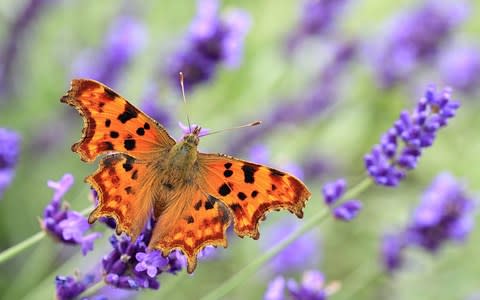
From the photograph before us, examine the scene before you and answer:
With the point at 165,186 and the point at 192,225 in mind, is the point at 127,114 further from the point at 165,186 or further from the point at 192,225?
the point at 192,225

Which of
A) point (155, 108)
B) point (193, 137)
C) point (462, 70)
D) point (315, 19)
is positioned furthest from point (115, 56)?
point (462, 70)

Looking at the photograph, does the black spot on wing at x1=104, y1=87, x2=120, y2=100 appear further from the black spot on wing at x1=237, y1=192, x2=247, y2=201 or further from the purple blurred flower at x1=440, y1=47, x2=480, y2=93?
the purple blurred flower at x1=440, y1=47, x2=480, y2=93

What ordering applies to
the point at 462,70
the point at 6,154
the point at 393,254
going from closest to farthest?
1. the point at 6,154
2. the point at 393,254
3. the point at 462,70

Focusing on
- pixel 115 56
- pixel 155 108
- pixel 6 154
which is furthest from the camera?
pixel 115 56

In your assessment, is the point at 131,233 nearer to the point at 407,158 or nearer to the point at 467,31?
the point at 407,158

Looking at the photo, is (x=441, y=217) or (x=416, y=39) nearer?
(x=441, y=217)

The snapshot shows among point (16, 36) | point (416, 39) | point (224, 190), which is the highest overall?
point (16, 36)

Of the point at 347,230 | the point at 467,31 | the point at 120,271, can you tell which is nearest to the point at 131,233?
the point at 120,271
